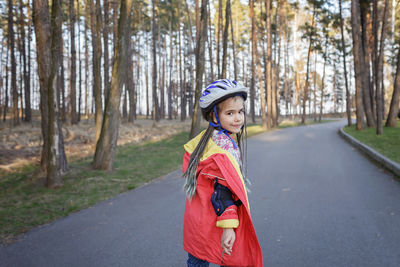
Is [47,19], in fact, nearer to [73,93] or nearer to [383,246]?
[383,246]

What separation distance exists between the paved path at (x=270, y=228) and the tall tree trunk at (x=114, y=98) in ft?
7.77

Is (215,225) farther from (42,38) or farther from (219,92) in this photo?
(42,38)

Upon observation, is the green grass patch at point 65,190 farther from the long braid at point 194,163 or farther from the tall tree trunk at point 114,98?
the long braid at point 194,163

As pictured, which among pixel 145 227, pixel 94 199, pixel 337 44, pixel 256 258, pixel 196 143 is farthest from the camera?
pixel 337 44

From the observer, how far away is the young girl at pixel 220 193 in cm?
204

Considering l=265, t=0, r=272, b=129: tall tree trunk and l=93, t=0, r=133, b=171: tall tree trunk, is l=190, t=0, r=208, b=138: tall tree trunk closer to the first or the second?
l=93, t=0, r=133, b=171: tall tree trunk

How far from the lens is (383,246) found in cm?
392

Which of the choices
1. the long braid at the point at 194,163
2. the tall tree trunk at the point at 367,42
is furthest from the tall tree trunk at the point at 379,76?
the long braid at the point at 194,163

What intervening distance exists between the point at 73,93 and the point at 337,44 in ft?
107

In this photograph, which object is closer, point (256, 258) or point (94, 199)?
point (256, 258)

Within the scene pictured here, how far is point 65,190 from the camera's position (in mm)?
7109

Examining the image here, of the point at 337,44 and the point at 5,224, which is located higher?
the point at 337,44

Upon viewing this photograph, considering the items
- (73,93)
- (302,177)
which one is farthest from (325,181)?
(73,93)

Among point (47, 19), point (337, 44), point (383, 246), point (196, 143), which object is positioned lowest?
point (383, 246)
